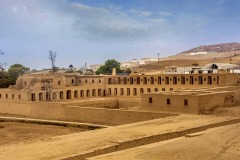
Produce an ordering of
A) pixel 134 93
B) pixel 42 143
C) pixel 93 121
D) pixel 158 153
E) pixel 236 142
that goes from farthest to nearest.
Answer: pixel 134 93 → pixel 93 121 → pixel 42 143 → pixel 236 142 → pixel 158 153

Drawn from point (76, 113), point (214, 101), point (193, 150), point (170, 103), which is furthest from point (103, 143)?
point (76, 113)

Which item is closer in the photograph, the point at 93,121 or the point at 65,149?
the point at 65,149

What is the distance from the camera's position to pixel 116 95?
46344mm

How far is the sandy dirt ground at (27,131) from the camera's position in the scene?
2597 centimetres

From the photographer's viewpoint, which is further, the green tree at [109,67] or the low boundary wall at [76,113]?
the green tree at [109,67]

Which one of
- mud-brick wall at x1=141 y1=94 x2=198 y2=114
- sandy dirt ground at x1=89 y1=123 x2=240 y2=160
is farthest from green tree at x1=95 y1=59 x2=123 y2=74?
sandy dirt ground at x1=89 y1=123 x2=240 y2=160

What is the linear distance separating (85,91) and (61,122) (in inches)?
577

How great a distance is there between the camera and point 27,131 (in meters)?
29.2

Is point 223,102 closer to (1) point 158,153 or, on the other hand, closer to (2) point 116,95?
(1) point 158,153

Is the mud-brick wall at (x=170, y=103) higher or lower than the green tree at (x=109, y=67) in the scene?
lower

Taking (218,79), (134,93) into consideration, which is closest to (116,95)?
(134,93)

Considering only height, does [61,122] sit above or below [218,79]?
below

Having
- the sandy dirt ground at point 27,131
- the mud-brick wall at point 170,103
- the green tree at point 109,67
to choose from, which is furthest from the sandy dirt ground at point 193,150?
the green tree at point 109,67

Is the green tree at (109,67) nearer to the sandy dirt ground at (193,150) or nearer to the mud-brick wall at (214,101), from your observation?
the mud-brick wall at (214,101)
